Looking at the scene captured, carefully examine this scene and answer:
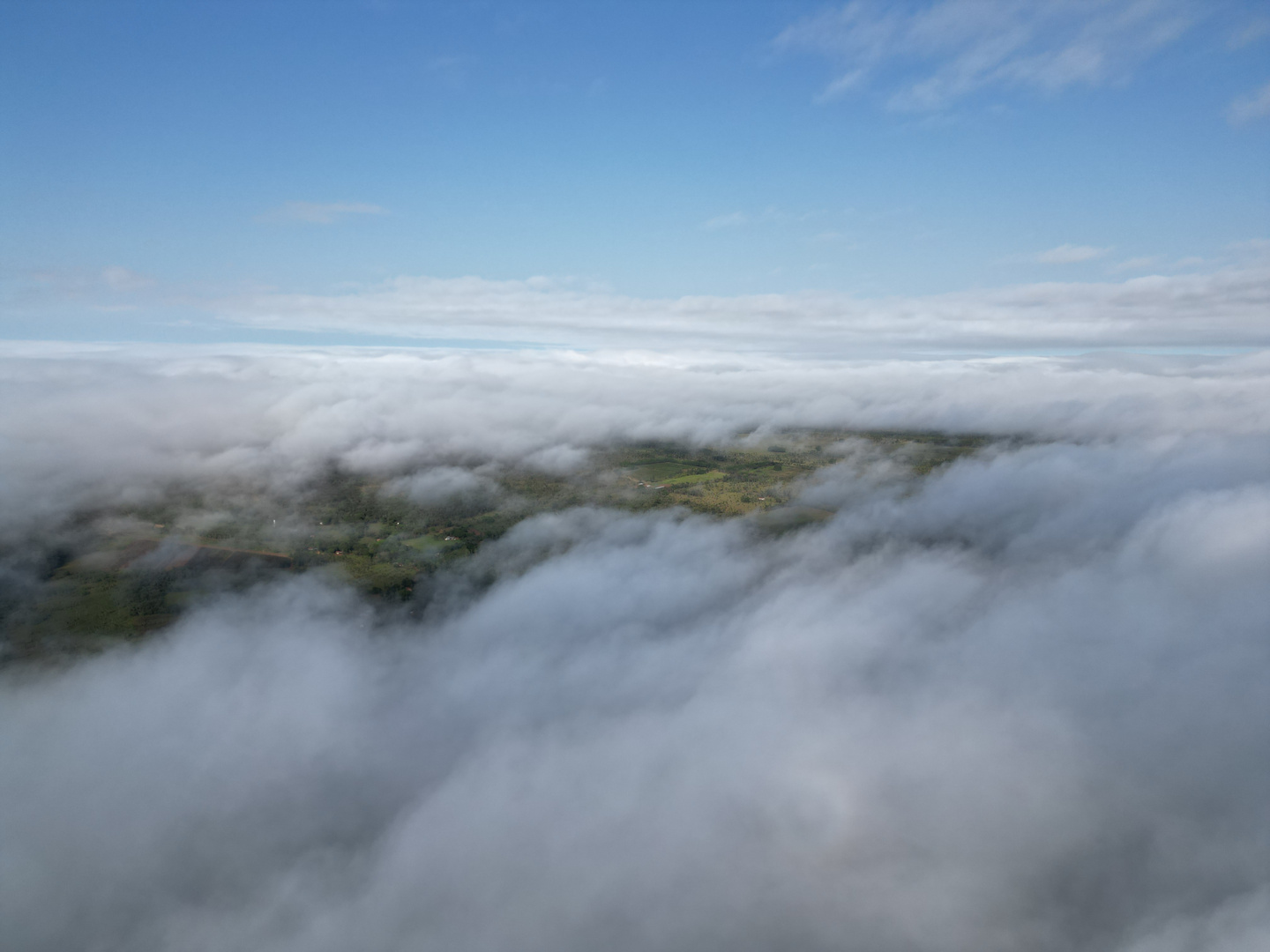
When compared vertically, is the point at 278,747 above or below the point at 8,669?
below

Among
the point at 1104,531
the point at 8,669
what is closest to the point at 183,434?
the point at 8,669

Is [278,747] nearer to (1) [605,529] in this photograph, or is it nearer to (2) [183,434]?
(1) [605,529]

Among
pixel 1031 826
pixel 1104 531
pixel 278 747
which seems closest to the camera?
pixel 1031 826

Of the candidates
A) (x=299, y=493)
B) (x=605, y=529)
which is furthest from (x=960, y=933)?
(x=299, y=493)

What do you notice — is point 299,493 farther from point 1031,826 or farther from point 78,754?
point 1031,826

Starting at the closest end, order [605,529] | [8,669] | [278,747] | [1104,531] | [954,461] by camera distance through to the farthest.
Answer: [278,747], [8,669], [1104,531], [605,529], [954,461]

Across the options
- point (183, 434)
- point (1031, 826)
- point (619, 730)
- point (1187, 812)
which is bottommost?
point (619, 730)

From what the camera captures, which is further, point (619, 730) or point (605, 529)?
point (605, 529)
